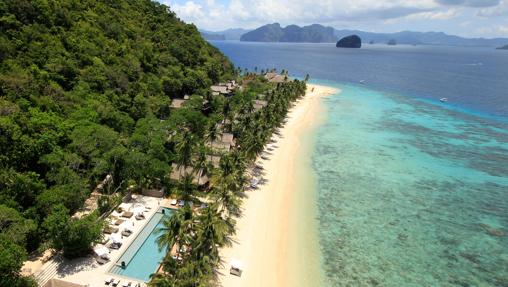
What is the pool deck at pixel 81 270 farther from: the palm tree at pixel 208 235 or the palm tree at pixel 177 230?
the palm tree at pixel 208 235

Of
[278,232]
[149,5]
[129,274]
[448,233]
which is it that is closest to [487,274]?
[448,233]

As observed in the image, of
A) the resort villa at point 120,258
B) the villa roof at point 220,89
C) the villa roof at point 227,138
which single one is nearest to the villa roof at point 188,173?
the resort villa at point 120,258

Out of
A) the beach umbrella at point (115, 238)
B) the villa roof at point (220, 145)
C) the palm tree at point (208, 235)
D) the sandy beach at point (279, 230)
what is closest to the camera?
the palm tree at point (208, 235)

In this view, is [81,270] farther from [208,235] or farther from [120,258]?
[208,235]

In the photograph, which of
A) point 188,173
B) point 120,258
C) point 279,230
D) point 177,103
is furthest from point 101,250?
point 177,103

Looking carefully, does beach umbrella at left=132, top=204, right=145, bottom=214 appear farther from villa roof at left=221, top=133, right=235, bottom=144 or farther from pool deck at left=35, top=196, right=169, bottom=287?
villa roof at left=221, top=133, right=235, bottom=144

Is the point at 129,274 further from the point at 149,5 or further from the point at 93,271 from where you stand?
the point at 149,5
